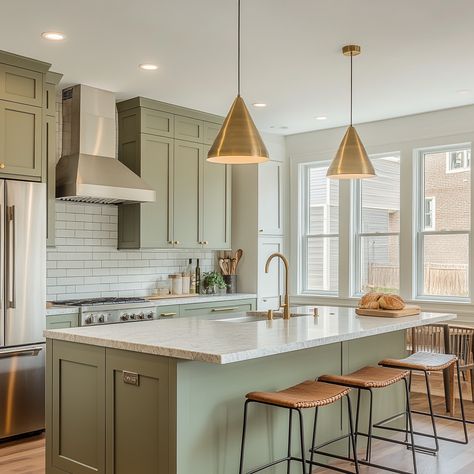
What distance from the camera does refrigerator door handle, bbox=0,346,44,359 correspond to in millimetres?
4547

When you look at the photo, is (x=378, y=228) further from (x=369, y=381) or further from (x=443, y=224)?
(x=369, y=381)

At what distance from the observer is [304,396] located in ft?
10.3

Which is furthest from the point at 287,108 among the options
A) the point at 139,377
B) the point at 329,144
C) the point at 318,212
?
the point at 139,377

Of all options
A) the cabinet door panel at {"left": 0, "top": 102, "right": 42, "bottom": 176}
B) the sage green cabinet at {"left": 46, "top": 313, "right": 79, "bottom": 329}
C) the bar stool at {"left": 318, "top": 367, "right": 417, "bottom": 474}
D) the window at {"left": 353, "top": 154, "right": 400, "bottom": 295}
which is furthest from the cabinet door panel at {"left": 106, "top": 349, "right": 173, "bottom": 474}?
the window at {"left": 353, "top": 154, "right": 400, "bottom": 295}

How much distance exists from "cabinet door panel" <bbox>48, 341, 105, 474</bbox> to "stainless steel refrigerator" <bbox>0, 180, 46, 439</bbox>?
4.04ft

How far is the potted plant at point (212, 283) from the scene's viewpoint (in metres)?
6.96

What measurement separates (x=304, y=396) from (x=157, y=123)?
12.1 feet

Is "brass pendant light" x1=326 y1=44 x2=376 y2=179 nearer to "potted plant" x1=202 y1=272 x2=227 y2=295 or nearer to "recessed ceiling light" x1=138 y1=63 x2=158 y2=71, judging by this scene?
"recessed ceiling light" x1=138 y1=63 x2=158 y2=71

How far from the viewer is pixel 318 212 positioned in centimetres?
765

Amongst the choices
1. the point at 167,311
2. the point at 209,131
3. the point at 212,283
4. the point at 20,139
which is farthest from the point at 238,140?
the point at 212,283

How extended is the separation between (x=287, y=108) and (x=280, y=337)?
141 inches

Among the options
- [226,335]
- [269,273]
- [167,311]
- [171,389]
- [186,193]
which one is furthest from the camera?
[269,273]

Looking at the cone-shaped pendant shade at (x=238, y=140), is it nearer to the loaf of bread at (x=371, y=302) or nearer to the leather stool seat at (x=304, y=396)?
the leather stool seat at (x=304, y=396)

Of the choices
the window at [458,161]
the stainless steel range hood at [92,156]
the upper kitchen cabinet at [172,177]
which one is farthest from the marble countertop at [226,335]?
the window at [458,161]
